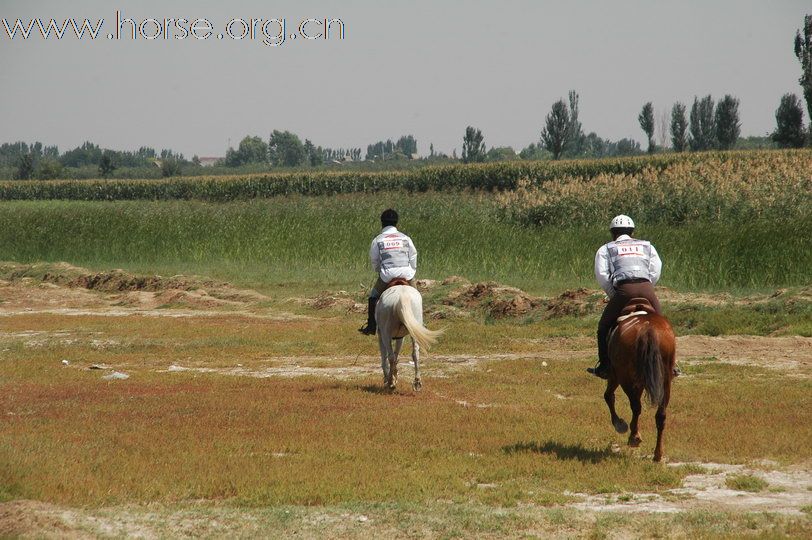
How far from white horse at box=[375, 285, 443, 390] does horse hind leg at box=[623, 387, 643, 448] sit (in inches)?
172

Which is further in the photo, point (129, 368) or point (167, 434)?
point (129, 368)

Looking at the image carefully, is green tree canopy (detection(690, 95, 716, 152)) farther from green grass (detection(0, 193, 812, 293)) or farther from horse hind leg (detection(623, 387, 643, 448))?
horse hind leg (detection(623, 387, 643, 448))

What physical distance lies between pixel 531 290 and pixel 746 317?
913cm

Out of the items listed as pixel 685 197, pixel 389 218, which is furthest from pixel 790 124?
pixel 389 218

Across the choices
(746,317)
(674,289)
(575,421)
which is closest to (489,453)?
(575,421)

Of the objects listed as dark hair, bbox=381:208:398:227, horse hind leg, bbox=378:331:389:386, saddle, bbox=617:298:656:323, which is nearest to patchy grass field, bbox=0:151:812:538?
horse hind leg, bbox=378:331:389:386

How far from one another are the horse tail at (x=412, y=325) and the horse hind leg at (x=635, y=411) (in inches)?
170

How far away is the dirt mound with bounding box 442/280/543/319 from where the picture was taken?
27.2 meters

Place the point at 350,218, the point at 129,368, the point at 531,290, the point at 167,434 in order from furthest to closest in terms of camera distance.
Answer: the point at 350,218
the point at 531,290
the point at 129,368
the point at 167,434

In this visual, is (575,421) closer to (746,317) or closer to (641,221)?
(746,317)

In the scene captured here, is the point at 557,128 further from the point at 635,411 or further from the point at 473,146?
the point at 635,411

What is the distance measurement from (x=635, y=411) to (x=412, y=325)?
4725 mm

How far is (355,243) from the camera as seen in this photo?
4284 cm

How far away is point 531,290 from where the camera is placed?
31.8 m
